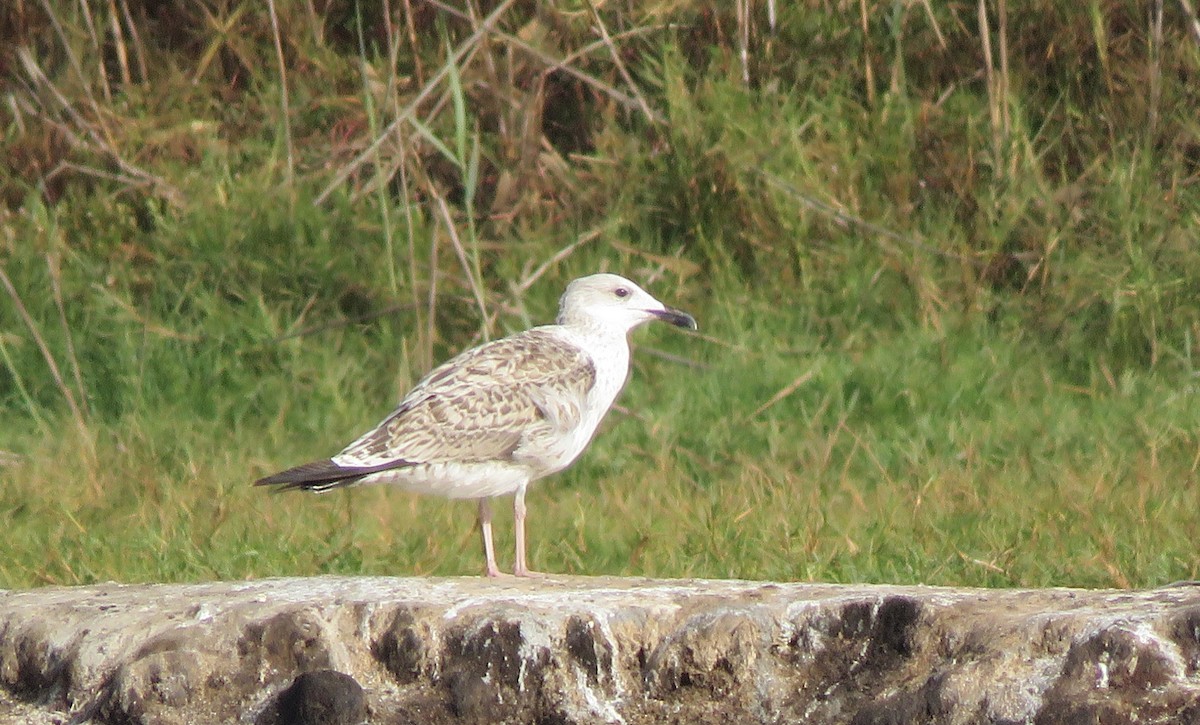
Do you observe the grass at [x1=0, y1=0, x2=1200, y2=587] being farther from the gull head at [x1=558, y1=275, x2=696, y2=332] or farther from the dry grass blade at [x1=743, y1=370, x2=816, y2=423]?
the gull head at [x1=558, y1=275, x2=696, y2=332]

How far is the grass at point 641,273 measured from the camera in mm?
5859

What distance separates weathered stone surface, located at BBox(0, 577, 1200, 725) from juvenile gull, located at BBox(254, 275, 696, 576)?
110 cm

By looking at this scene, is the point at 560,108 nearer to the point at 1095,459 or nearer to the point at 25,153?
the point at 25,153

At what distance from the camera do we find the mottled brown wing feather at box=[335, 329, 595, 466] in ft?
16.7

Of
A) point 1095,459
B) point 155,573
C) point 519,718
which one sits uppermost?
point 519,718

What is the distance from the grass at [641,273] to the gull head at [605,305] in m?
0.56

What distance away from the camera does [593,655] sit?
3.65 metres

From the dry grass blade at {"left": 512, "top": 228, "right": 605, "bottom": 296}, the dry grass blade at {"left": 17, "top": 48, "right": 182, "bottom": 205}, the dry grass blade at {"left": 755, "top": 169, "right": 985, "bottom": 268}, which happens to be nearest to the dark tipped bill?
the dry grass blade at {"left": 512, "top": 228, "right": 605, "bottom": 296}

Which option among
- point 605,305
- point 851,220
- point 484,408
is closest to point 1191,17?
point 851,220

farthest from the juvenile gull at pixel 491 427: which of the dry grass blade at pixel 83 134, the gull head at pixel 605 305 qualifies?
the dry grass blade at pixel 83 134

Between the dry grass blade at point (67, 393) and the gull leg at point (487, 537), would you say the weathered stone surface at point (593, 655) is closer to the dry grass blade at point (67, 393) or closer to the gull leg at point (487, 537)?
Result: the gull leg at point (487, 537)

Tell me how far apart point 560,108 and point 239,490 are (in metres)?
3.24

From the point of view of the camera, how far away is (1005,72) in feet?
26.1

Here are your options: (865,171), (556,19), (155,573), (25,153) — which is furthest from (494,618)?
(25,153)
